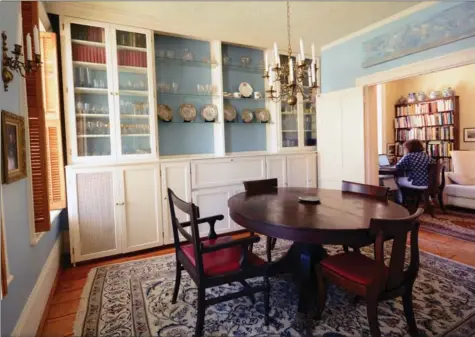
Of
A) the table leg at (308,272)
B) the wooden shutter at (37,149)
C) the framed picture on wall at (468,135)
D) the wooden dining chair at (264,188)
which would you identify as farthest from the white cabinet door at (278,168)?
the framed picture on wall at (468,135)

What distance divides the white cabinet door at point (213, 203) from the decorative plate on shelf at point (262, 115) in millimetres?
1141

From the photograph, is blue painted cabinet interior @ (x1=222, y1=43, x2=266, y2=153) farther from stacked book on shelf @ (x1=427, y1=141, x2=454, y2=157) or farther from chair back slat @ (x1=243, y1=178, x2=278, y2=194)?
stacked book on shelf @ (x1=427, y1=141, x2=454, y2=157)

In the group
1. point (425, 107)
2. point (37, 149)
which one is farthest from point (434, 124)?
point (37, 149)

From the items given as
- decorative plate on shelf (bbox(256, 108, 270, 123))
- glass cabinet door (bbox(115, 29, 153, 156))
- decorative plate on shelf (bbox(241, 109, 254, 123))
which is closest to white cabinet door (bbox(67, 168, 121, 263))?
glass cabinet door (bbox(115, 29, 153, 156))

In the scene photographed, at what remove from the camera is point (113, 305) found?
218cm

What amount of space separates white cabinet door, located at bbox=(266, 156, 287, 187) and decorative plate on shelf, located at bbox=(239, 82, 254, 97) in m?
0.99

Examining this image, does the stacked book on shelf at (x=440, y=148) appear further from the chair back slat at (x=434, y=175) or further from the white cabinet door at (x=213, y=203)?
the white cabinet door at (x=213, y=203)

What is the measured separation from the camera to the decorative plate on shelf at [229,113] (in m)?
4.07

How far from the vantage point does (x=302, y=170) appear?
434cm

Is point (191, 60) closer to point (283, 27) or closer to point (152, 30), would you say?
point (152, 30)

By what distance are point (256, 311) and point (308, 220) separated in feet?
2.70

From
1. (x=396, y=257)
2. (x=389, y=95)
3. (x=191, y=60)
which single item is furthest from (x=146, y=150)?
(x=389, y=95)

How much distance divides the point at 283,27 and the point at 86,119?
260 cm

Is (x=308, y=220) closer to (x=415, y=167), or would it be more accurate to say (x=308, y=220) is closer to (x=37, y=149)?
(x=37, y=149)
